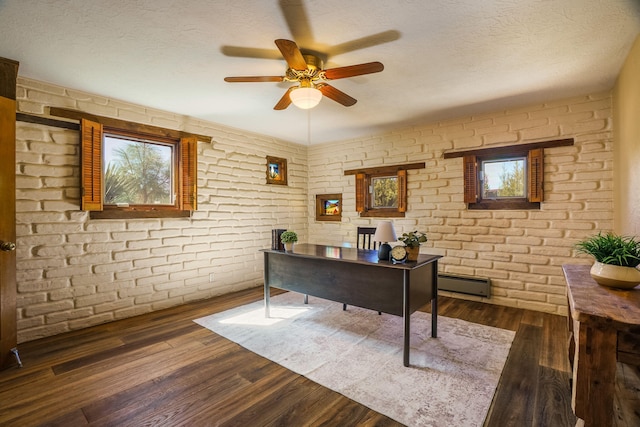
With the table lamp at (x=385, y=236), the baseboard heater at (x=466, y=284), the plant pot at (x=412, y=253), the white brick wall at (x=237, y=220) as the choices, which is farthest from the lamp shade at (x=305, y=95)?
the baseboard heater at (x=466, y=284)

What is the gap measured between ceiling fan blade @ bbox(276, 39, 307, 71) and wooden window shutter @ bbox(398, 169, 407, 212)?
2563 mm

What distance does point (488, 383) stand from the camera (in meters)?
1.90

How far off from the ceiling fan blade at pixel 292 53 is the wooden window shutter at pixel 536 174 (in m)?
2.82

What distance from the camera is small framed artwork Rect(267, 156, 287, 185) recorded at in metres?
4.61

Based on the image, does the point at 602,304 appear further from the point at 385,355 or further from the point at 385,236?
the point at 385,355

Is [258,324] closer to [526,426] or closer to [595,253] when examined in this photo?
[526,426]

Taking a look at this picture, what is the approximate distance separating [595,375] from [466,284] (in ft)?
8.79

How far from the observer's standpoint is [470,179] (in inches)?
140

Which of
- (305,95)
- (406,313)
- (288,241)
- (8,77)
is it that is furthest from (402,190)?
(8,77)

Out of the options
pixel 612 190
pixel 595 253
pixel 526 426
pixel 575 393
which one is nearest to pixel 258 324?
pixel 526 426

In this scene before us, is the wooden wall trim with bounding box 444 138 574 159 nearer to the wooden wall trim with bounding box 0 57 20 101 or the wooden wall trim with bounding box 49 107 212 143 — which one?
the wooden wall trim with bounding box 49 107 212 143

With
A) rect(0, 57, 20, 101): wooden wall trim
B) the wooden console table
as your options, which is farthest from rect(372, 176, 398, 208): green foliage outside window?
rect(0, 57, 20, 101): wooden wall trim

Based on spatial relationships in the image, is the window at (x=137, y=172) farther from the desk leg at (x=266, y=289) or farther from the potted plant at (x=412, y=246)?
the potted plant at (x=412, y=246)

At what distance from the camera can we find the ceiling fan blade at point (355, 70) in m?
1.82
